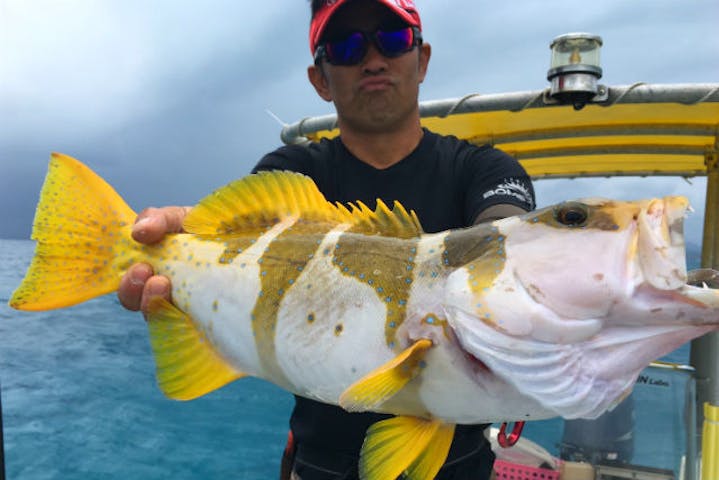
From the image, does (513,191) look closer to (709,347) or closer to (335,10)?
(335,10)

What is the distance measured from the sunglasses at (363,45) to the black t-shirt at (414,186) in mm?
376

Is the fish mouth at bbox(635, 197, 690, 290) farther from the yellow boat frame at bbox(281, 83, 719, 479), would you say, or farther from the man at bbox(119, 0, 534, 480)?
the yellow boat frame at bbox(281, 83, 719, 479)

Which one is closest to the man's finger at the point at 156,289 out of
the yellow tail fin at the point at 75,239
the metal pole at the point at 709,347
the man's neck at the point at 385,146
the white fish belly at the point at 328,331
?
the yellow tail fin at the point at 75,239

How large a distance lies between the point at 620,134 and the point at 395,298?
4.18 meters

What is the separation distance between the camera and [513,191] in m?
1.93

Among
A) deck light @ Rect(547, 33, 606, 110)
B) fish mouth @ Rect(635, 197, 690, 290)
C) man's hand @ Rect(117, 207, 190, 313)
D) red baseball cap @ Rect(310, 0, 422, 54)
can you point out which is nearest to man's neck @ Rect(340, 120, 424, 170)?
red baseball cap @ Rect(310, 0, 422, 54)

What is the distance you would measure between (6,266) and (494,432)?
41.5 metres

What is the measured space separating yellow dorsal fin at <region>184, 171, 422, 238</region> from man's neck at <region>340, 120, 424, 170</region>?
0.61 m

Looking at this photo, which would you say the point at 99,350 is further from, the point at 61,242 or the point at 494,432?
the point at 61,242

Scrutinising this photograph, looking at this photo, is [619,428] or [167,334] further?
[619,428]

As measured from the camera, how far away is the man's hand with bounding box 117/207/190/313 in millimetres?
1785

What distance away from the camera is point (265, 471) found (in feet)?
29.6

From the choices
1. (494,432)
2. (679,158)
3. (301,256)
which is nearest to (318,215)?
(301,256)

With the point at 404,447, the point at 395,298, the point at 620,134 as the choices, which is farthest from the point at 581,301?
the point at 620,134
